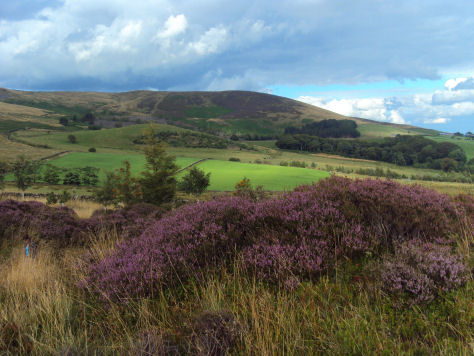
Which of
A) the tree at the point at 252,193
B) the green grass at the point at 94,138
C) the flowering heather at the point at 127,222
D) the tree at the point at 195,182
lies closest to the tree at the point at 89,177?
the tree at the point at 195,182

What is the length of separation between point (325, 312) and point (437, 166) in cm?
16115

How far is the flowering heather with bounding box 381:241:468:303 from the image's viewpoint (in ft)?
10.9

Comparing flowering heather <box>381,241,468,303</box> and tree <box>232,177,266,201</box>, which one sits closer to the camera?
flowering heather <box>381,241,468,303</box>

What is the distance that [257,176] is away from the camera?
71.5m

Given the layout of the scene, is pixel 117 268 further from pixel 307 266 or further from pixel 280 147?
pixel 280 147

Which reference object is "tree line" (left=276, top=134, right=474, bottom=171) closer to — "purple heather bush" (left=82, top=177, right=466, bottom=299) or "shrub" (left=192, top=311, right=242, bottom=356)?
"purple heather bush" (left=82, top=177, right=466, bottom=299)

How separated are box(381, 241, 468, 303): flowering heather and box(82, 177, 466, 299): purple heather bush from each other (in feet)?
0.39

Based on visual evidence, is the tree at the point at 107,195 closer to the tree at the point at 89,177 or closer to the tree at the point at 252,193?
the tree at the point at 89,177

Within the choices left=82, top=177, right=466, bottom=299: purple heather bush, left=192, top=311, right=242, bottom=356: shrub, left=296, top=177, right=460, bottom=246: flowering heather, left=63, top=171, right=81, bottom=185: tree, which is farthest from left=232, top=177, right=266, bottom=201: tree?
left=63, top=171, right=81, bottom=185: tree

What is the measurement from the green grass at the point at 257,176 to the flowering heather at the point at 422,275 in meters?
54.3

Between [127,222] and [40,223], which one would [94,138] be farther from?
[40,223]

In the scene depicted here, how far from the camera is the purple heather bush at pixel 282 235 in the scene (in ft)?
13.1

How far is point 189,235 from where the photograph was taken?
188 inches

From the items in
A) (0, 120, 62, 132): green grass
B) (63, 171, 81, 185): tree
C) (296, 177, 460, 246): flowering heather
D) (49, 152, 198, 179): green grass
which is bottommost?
(63, 171, 81, 185): tree
